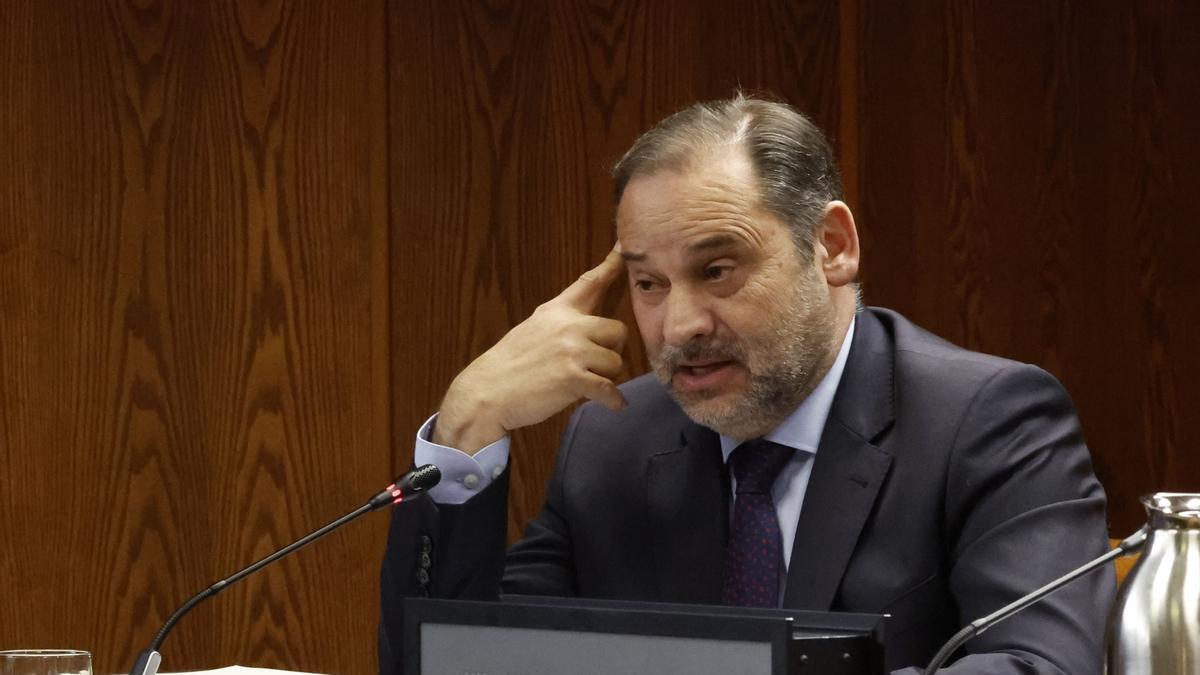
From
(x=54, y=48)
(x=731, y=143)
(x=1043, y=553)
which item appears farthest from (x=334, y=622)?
(x=1043, y=553)

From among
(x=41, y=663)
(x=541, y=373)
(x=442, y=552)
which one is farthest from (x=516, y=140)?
(x=41, y=663)

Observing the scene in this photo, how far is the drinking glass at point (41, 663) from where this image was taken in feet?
4.82

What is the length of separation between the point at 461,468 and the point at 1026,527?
0.71 meters

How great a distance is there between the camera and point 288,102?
3242mm

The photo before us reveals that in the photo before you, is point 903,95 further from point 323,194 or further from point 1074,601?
point 1074,601

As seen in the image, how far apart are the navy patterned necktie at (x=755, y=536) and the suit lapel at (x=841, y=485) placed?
0.05 metres

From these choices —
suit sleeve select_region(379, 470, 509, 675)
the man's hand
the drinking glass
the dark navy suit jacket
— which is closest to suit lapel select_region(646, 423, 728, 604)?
the dark navy suit jacket

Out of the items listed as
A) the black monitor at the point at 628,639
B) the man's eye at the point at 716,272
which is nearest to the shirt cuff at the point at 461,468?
the man's eye at the point at 716,272

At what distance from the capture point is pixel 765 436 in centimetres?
204

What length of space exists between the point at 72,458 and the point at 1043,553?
2.13 metres

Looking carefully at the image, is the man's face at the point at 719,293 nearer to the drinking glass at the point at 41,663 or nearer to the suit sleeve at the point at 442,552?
the suit sleeve at the point at 442,552

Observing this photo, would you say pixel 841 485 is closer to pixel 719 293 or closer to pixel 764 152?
pixel 719 293

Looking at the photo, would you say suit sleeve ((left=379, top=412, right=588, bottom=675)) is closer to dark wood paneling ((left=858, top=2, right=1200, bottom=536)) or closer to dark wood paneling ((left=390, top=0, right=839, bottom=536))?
dark wood paneling ((left=390, top=0, right=839, bottom=536))

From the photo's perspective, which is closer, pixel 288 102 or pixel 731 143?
pixel 731 143
